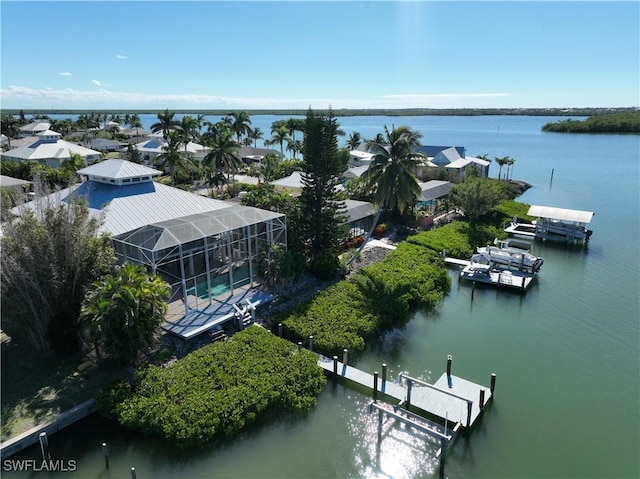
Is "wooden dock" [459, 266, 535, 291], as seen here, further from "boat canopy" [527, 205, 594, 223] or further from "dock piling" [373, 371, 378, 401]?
"dock piling" [373, 371, 378, 401]

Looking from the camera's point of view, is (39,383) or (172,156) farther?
(172,156)

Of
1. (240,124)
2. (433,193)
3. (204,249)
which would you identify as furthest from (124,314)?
(240,124)

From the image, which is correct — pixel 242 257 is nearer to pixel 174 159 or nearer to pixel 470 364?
pixel 470 364

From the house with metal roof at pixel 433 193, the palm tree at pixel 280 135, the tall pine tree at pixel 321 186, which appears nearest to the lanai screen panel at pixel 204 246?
the tall pine tree at pixel 321 186

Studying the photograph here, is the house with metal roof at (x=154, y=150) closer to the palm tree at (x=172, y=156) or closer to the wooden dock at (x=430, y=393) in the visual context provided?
the palm tree at (x=172, y=156)

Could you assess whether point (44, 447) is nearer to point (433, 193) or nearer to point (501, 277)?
point (501, 277)

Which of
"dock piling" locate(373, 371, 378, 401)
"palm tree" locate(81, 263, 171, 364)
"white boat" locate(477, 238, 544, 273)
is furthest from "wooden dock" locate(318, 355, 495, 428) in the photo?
"white boat" locate(477, 238, 544, 273)
